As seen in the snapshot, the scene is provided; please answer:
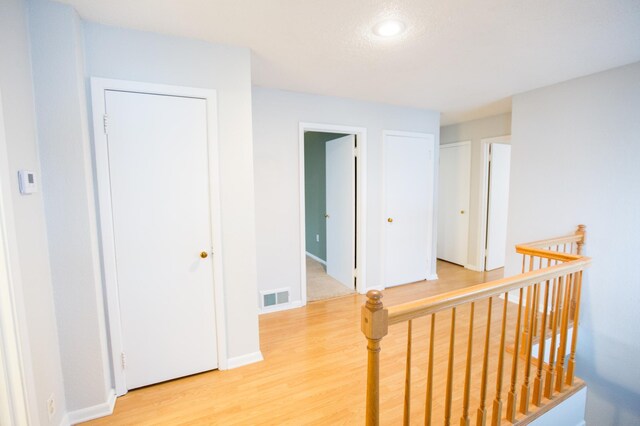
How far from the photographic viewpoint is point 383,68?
7.95 ft

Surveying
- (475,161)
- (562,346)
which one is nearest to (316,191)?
(475,161)

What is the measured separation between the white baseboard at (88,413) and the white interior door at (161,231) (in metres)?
0.18

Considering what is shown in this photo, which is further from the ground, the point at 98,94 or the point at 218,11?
the point at 218,11

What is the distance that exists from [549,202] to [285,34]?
120 inches

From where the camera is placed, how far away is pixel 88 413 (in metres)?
1.69

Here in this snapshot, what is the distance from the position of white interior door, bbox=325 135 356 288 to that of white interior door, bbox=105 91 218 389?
6.38 feet

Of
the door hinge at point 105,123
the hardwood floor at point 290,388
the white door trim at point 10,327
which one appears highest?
the door hinge at point 105,123

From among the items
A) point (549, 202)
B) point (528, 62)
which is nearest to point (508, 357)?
point (549, 202)

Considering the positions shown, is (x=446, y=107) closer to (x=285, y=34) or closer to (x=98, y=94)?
(x=285, y=34)

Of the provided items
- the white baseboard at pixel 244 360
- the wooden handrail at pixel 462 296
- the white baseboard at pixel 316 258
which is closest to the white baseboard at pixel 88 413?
the white baseboard at pixel 244 360

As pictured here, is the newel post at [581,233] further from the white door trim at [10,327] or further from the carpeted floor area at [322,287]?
the white door trim at [10,327]

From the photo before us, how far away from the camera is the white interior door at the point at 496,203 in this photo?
14.1ft

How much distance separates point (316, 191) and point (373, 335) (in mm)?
4068

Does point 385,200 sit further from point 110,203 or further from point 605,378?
point 110,203
